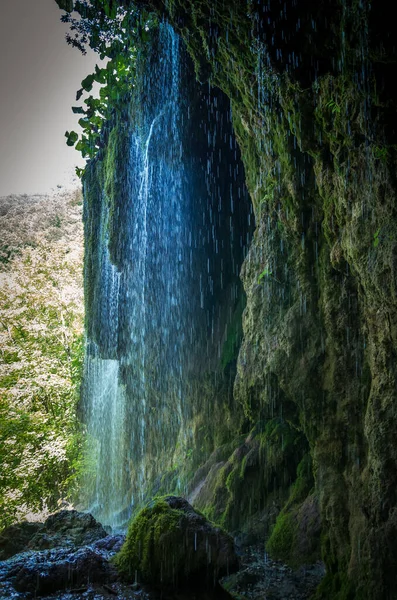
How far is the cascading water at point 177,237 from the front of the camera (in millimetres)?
11625

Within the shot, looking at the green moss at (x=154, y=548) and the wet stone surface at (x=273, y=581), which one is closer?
the green moss at (x=154, y=548)

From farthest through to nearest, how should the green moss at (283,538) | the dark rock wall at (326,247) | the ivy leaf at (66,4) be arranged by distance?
the ivy leaf at (66,4), the green moss at (283,538), the dark rock wall at (326,247)

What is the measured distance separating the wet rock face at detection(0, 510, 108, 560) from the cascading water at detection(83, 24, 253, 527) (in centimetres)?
412

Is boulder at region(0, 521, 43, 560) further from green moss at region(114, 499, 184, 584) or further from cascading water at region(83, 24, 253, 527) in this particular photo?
→ cascading water at region(83, 24, 253, 527)

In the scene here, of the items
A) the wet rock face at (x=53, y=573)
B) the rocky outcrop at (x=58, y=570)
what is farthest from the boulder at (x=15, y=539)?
the wet rock face at (x=53, y=573)

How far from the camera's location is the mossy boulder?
556cm

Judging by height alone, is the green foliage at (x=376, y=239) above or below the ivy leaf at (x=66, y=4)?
below

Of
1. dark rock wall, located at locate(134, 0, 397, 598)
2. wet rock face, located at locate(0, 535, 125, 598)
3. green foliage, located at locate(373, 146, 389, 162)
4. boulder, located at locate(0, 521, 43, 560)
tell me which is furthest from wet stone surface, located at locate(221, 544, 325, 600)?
green foliage, located at locate(373, 146, 389, 162)

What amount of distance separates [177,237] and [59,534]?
7635 millimetres

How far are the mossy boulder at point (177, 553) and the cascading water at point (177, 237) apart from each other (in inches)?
229

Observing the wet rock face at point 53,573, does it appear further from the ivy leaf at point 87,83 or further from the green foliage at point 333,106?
the ivy leaf at point 87,83

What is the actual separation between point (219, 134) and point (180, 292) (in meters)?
4.51

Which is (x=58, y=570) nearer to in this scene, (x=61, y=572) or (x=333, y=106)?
(x=61, y=572)

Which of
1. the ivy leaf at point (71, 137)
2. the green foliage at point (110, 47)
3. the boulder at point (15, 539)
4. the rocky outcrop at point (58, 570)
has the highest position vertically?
the green foliage at point (110, 47)
